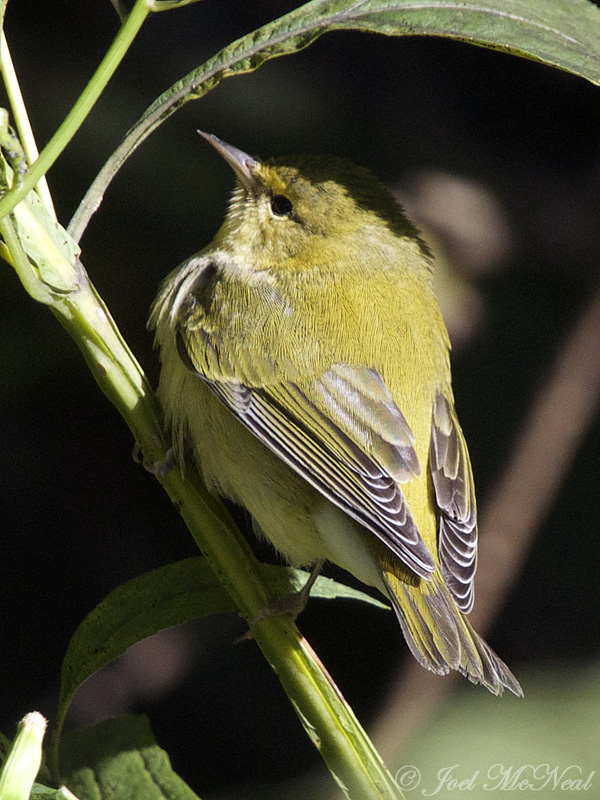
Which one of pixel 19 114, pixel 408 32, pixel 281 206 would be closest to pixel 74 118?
pixel 19 114

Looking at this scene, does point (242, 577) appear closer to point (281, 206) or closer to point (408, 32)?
point (408, 32)

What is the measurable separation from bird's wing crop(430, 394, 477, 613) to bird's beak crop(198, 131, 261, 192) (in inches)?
29.0

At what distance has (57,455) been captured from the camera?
2.74 metres

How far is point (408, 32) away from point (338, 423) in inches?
35.4

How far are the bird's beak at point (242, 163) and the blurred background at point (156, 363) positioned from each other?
0.42 meters

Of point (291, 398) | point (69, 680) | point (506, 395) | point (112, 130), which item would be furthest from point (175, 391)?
point (506, 395)

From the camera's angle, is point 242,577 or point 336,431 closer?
point 242,577

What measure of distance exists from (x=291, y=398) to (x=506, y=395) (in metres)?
1.31

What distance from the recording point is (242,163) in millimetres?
2287

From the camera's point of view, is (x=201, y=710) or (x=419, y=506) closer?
(x=419, y=506)

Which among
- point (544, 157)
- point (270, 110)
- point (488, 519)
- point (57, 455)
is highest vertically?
point (544, 157)

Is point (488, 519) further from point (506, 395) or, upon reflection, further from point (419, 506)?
point (419, 506)

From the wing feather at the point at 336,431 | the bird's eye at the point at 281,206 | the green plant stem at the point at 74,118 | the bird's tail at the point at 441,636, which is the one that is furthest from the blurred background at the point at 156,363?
A: the green plant stem at the point at 74,118

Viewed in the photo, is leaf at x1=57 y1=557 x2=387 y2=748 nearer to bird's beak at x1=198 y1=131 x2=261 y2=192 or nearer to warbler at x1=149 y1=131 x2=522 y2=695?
warbler at x1=149 y1=131 x2=522 y2=695
